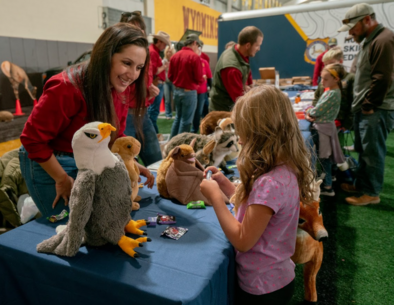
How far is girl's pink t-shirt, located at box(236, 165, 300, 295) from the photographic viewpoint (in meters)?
0.90

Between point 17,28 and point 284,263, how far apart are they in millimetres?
3664

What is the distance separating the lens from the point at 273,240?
963 mm

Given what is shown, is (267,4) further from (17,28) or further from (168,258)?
(168,258)

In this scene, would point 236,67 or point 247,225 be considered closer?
point 247,225

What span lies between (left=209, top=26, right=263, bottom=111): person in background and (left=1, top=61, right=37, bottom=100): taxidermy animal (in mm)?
2244

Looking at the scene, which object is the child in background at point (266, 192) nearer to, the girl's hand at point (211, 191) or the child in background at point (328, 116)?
the girl's hand at point (211, 191)

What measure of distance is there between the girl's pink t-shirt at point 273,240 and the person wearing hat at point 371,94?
1.86 meters

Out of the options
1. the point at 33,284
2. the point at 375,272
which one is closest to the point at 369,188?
the point at 375,272

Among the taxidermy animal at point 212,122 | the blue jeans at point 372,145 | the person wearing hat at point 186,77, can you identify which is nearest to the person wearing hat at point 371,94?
the blue jeans at point 372,145

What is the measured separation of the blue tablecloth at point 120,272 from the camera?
821 millimetres

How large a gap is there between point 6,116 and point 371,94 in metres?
3.57

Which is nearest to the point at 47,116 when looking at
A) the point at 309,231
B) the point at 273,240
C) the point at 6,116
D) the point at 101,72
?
the point at 101,72

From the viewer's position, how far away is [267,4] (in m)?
14.0

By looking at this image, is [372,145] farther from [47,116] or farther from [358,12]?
[47,116]
